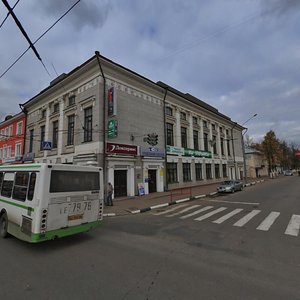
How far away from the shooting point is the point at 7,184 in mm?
8273

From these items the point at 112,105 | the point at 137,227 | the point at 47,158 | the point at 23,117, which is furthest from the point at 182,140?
the point at 23,117

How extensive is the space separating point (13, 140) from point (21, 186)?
29.0m

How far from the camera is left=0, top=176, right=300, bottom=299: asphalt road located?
4.13 metres

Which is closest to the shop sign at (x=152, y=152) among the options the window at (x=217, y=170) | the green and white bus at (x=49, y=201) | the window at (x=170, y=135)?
the window at (x=170, y=135)

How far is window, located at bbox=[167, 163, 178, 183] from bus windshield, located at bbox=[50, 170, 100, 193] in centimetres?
1650

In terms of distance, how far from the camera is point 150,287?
4.28 metres

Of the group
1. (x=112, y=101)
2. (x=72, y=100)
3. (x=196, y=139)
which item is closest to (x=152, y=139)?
(x=112, y=101)

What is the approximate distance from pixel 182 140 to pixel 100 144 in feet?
42.1

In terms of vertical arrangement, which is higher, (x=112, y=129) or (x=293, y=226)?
(x=112, y=129)

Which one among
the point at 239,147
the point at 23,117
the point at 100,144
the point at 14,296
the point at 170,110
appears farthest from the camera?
the point at 239,147

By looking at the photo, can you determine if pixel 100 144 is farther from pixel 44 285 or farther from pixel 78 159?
pixel 44 285

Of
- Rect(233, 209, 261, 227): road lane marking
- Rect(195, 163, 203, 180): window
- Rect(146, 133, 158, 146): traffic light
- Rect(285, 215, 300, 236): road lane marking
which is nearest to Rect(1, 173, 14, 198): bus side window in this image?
Rect(233, 209, 261, 227): road lane marking

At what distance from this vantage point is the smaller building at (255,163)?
178 ft

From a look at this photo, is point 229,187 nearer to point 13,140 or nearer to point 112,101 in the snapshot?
point 112,101
